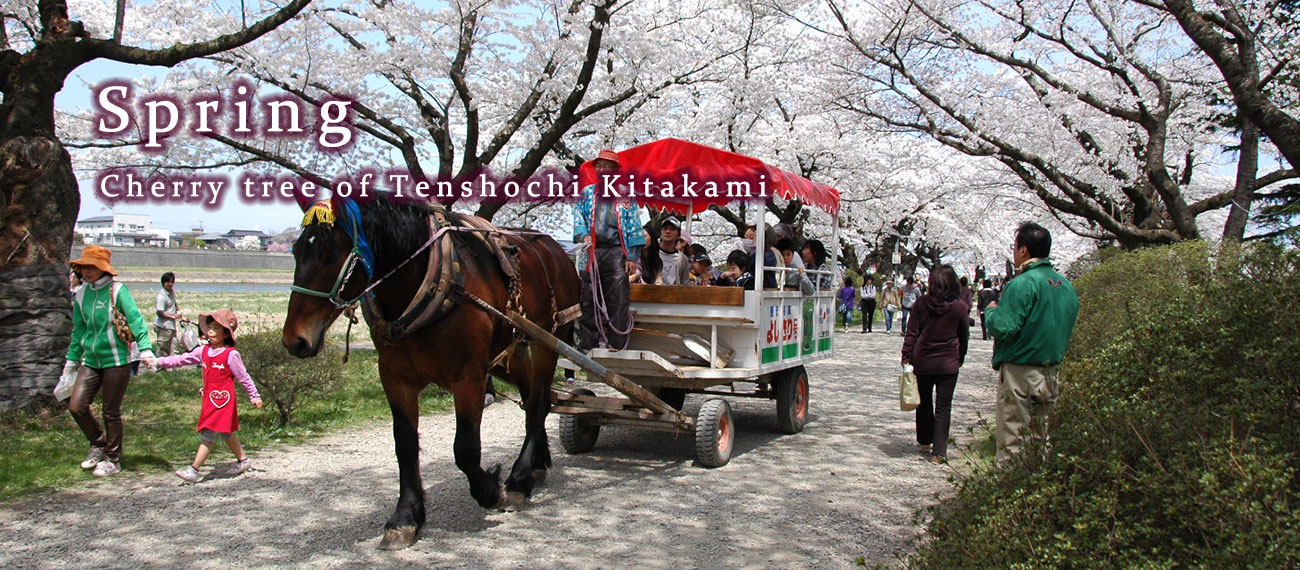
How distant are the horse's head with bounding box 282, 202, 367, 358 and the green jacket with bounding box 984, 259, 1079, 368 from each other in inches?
146

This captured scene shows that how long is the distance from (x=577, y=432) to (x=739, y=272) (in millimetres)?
2037

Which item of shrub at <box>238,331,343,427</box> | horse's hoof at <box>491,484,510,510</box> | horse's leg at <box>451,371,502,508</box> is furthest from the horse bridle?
shrub at <box>238,331,343,427</box>

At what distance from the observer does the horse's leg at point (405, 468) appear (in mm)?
4535

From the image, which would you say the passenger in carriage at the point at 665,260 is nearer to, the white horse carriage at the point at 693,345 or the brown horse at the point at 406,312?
the white horse carriage at the point at 693,345

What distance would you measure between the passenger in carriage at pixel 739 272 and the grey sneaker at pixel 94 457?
494 cm

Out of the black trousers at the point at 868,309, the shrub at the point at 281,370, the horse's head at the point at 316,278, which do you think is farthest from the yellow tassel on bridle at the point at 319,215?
the black trousers at the point at 868,309

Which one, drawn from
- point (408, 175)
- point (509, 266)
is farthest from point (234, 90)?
point (509, 266)

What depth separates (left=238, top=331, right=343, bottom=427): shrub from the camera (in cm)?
788

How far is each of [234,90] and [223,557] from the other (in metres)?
10.5

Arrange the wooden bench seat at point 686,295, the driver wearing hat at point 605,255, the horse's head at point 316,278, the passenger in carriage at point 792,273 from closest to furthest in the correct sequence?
the horse's head at point 316,278 → the driver wearing hat at point 605,255 → the wooden bench seat at point 686,295 → the passenger in carriage at point 792,273

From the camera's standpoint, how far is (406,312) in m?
4.61

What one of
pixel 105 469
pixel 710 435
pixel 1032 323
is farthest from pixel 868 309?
pixel 105 469

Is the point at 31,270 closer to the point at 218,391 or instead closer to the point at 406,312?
the point at 218,391

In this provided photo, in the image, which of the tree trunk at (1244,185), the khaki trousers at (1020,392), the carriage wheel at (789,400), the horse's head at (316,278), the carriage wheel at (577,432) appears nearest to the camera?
the horse's head at (316,278)
